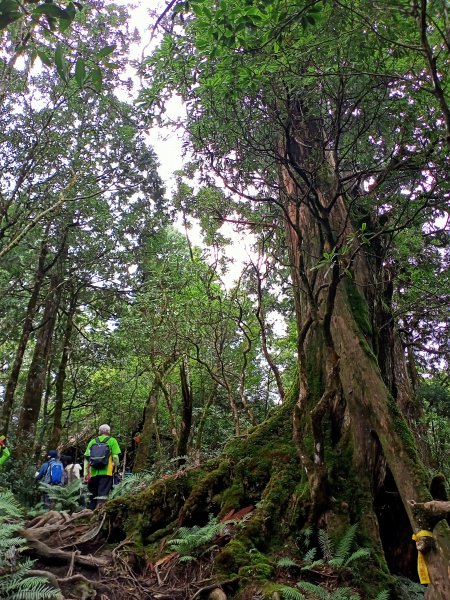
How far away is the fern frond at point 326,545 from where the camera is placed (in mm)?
4559

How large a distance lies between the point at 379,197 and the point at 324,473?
4663 mm

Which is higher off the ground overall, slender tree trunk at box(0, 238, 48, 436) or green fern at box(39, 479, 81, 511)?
slender tree trunk at box(0, 238, 48, 436)

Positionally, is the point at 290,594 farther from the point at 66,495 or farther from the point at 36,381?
the point at 36,381

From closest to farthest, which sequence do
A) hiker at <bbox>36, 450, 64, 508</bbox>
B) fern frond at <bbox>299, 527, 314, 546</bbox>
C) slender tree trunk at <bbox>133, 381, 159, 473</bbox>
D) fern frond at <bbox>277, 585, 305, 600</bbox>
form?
fern frond at <bbox>277, 585, 305, 600</bbox> < fern frond at <bbox>299, 527, 314, 546</bbox> < hiker at <bbox>36, 450, 64, 508</bbox> < slender tree trunk at <bbox>133, 381, 159, 473</bbox>

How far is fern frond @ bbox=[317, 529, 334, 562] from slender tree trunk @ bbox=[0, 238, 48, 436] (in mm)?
9904

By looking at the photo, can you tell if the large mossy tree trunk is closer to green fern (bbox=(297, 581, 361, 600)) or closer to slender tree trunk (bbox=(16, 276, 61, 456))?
A: green fern (bbox=(297, 581, 361, 600))

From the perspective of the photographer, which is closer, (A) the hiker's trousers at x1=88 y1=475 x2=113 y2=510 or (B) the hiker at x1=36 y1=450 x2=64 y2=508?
(A) the hiker's trousers at x1=88 y1=475 x2=113 y2=510

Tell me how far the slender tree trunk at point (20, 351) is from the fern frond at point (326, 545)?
9904 mm

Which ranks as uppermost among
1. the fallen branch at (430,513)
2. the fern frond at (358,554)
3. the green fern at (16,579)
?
the fallen branch at (430,513)

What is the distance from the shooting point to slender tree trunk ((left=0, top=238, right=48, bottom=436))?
1220 cm

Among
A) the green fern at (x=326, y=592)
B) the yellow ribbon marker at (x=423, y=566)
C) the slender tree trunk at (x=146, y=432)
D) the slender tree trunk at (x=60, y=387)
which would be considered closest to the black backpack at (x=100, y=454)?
the green fern at (x=326, y=592)

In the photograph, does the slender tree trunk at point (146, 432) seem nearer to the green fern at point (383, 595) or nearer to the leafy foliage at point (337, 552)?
the leafy foliage at point (337, 552)

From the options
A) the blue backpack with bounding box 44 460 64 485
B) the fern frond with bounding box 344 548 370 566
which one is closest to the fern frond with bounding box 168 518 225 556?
the fern frond with bounding box 344 548 370 566

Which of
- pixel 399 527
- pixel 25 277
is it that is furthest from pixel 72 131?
pixel 399 527
